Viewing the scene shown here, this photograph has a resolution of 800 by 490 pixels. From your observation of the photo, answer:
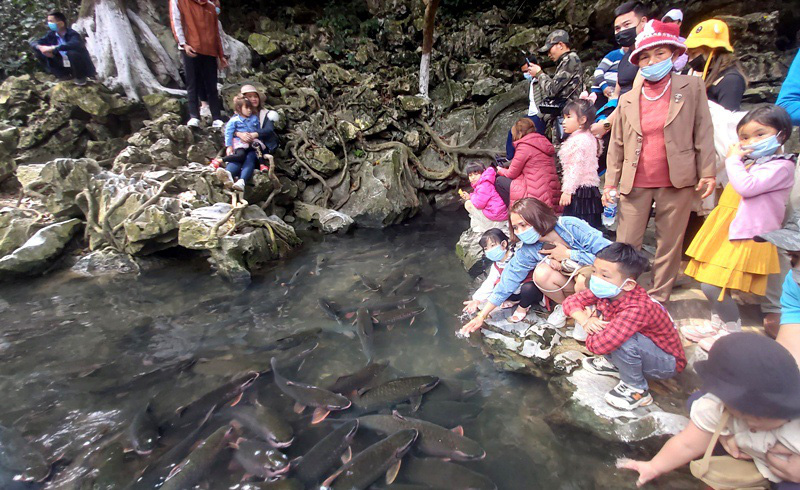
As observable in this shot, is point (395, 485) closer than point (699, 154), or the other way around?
point (395, 485)

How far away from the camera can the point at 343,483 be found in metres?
2.26

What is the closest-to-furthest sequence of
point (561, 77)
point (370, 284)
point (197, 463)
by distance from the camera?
point (197, 463), point (561, 77), point (370, 284)

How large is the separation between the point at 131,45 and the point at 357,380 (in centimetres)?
846

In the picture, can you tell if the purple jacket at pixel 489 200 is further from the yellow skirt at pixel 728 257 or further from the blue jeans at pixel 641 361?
the blue jeans at pixel 641 361

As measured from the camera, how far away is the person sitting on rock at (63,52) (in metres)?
7.02

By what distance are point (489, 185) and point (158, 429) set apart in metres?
3.87

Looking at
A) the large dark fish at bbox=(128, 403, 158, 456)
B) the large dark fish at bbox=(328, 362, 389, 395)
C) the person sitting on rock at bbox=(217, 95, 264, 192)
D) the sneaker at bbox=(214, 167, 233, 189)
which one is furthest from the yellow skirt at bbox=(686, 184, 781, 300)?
the person sitting on rock at bbox=(217, 95, 264, 192)

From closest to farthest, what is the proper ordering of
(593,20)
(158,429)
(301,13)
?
1. (158,429)
2. (593,20)
3. (301,13)

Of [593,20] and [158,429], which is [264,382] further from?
[593,20]

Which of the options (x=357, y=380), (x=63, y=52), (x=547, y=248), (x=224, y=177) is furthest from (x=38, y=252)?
(x=547, y=248)

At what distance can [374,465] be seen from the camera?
91.2 inches

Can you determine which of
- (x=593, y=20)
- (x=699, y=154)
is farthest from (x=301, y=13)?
(x=699, y=154)

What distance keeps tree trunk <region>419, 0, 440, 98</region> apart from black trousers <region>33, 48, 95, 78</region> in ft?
24.0

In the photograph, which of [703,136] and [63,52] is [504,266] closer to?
[703,136]
